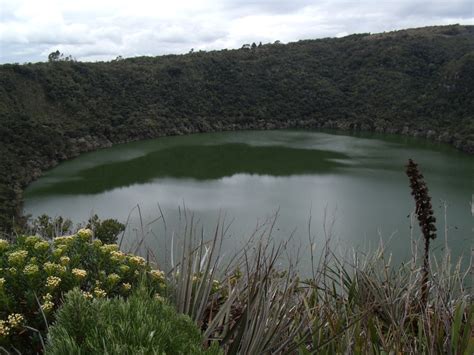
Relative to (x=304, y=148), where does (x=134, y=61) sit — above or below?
above

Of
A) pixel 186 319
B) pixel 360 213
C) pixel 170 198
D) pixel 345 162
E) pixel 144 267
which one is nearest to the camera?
pixel 186 319

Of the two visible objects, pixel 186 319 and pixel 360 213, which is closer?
pixel 186 319

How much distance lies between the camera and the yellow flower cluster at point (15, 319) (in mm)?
1870

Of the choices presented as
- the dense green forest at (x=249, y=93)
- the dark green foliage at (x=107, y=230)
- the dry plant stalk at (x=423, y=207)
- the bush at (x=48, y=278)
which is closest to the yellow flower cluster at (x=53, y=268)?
the bush at (x=48, y=278)

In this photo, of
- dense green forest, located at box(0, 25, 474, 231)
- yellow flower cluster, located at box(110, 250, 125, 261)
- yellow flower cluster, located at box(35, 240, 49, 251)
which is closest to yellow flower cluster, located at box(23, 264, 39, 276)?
yellow flower cluster, located at box(35, 240, 49, 251)

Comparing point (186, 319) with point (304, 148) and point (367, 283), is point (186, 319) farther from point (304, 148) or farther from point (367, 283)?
point (304, 148)

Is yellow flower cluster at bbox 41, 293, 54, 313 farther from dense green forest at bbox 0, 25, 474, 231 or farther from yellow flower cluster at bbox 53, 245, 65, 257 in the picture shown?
dense green forest at bbox 0, 25, 474, 231

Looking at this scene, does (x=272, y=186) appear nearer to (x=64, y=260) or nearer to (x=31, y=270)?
(x=64, y=260)

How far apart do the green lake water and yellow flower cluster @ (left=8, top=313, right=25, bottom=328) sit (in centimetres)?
926

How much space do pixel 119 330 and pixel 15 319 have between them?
651 millimetres

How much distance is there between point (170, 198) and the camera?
797 inches

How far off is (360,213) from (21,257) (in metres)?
16.1

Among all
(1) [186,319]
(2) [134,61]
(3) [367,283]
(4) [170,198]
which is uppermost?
(2) [134,61]

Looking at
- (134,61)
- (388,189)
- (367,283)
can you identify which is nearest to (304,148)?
(388,189)
